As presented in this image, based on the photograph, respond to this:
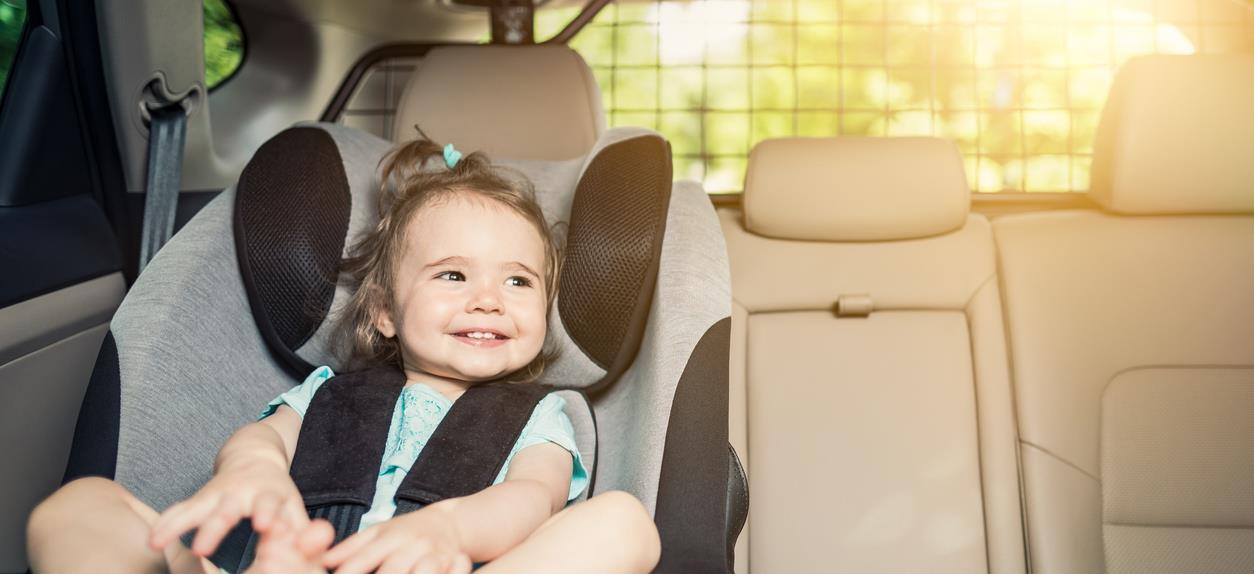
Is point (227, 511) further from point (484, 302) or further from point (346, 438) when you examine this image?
point (484, 302)

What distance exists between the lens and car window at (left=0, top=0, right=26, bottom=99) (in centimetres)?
155

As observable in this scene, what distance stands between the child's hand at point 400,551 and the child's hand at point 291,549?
0.01m

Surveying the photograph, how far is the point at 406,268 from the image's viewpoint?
4.58 feet

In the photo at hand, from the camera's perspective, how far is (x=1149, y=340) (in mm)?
1806

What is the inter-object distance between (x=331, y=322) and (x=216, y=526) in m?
0.57

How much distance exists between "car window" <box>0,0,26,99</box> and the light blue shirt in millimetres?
737

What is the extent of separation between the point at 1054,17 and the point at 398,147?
5.96 feet

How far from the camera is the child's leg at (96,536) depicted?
37.0 inches

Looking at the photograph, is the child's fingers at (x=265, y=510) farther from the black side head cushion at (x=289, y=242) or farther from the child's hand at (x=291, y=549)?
the black side head cushion at (x=289, y=242)

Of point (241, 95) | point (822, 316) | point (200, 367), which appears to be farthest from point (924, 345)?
point (241, 95)

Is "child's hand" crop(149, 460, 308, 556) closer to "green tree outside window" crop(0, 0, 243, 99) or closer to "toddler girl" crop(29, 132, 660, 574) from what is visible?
"toddler girl" crop(29, 132, 660, 574)

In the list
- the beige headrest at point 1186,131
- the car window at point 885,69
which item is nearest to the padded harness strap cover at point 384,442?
the beige headrest at point 1186,131

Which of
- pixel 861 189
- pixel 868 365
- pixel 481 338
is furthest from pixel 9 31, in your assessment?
pixel 868 365

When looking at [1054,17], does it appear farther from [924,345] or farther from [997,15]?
[924,345]
